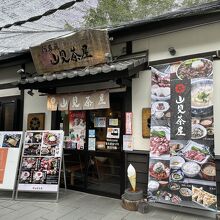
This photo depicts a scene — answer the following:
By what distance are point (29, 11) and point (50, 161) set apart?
341 centimetres

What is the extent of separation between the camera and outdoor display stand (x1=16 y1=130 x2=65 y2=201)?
17.8ft

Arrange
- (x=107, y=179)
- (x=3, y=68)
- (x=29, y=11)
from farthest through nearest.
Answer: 1. (x=3, y=68)
2. (x=107, y=179)
3. (x=29, y=11)

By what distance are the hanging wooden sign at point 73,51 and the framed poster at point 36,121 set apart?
1.34m

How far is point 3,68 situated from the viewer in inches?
317

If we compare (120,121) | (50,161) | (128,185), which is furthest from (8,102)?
(128,185)

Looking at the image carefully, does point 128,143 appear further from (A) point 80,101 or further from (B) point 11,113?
(B) point 11,113

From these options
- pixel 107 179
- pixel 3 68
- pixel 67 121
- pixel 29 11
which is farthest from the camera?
pixel 3 68

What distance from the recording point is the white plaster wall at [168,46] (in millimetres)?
4605

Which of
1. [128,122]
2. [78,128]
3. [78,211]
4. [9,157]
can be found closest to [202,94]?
[128,122]

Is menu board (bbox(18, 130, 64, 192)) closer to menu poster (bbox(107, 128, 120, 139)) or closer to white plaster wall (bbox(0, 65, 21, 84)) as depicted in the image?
menu poster (bbox(107, 128, 120, 139))

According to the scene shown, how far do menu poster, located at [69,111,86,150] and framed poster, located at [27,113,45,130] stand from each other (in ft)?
3.29

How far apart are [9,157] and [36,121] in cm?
149

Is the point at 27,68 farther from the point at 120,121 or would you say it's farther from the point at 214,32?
the point at 214,32

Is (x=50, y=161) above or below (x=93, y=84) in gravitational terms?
below
